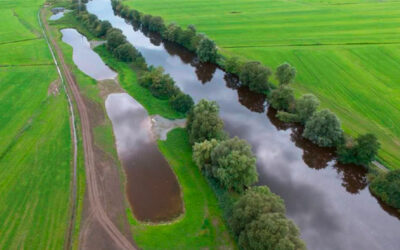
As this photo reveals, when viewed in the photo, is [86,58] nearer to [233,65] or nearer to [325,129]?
[233,65]

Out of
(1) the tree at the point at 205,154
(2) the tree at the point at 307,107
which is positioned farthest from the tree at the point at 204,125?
(2) the tree at the point at 307,107

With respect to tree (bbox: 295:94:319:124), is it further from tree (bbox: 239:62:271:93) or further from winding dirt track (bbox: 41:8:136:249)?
winding dirt track (bbox: 41:8:136:249)

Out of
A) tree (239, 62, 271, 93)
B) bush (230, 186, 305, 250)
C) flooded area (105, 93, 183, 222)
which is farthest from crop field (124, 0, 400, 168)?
flooded area (105, 93, 183, 222)

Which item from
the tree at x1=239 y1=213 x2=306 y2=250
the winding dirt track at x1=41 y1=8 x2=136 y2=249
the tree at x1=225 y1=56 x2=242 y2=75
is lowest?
the winding dirt track at x1=41 y1=8 x2=136 y2=249

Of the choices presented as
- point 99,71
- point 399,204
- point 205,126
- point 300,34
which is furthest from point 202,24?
point 399,204

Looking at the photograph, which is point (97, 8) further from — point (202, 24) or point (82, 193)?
point (82, 193)

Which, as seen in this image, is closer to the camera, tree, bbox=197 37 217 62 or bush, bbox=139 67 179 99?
bush, bbox=139 67 179 99
